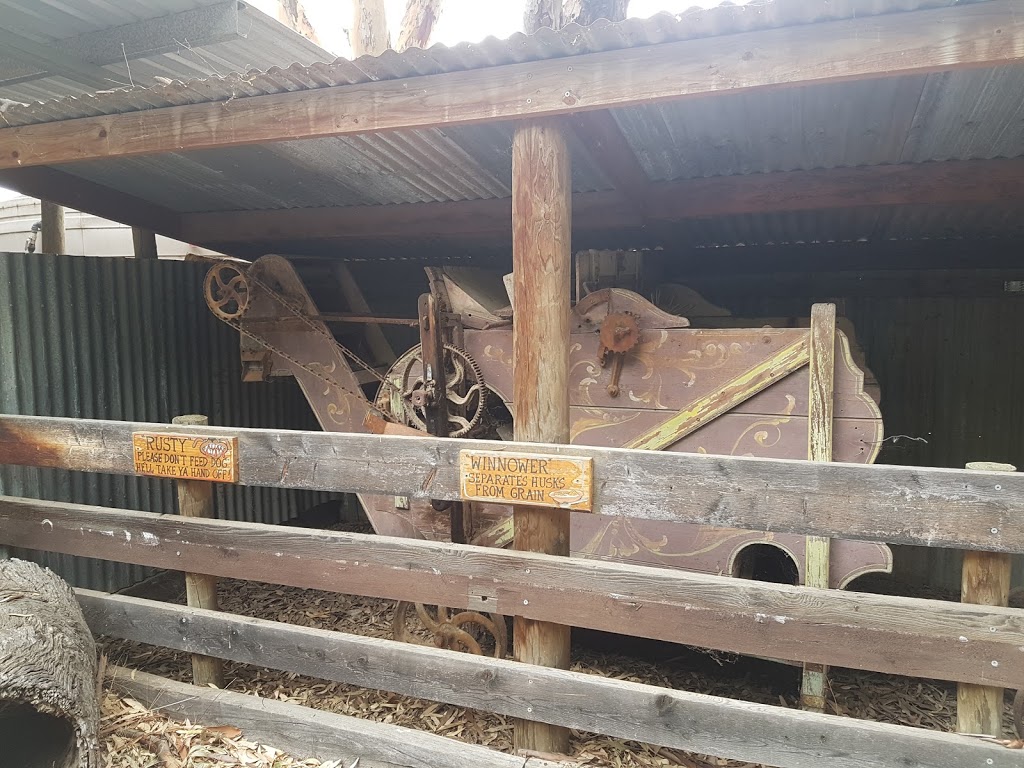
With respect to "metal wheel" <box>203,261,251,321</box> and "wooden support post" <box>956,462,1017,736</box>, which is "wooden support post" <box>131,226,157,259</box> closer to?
"metal wheel" <box>203,261,251,321</box>

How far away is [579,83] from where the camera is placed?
8.24 feet

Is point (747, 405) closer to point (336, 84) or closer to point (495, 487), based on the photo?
point (495, 487)

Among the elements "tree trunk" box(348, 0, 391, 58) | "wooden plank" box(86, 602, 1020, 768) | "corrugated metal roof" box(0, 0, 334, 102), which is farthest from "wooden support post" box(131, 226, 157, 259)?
"tree trunk" box(348, 0, 391, 58)

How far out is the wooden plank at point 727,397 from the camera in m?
3.34

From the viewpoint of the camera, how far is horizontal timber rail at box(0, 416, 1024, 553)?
2.20 meters

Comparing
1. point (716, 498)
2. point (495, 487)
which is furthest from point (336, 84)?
point (716, 498)

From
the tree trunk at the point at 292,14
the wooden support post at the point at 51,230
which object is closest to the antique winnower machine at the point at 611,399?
the wooden support post at the point at 51,230

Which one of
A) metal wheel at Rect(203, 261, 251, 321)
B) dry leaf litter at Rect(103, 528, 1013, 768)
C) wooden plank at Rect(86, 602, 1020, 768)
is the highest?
metal wheel at Rect(203, 261, 251, 321)

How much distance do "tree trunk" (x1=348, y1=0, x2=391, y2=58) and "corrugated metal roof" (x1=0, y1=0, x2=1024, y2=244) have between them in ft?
16.5

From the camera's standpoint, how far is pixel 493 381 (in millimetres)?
4156

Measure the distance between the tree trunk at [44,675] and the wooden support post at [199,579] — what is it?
0.50 metres

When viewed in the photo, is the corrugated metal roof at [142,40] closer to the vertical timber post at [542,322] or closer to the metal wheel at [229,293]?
the metal wheel at [229,293]

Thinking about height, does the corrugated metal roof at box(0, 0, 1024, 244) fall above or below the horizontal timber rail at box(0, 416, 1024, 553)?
above

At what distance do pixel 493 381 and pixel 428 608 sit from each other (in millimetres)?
1610
